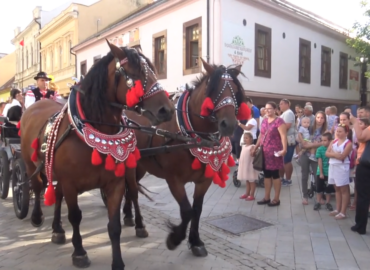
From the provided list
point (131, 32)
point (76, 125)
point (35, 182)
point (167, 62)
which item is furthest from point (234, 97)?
point (131, 32)

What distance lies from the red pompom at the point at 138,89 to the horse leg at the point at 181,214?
1.31 m

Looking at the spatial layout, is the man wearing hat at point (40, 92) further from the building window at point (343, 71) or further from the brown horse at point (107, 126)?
the building window at point (343, 71)

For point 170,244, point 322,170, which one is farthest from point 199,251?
point 322,170

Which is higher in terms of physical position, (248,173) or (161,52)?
(161,52)

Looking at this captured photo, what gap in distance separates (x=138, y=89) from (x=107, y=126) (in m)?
0.61

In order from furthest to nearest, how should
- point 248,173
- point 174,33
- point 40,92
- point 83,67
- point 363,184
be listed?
point 83,67 → point 174,33 → point 248,173 → point 40,92 → point 363,184

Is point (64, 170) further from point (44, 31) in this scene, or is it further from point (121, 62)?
point (44, 31)

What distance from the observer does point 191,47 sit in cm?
1516

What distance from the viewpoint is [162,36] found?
16.6 meters

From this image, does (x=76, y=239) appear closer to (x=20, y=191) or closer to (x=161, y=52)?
(x=20, y=191)

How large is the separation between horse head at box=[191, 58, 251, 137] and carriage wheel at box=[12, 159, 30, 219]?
2987mm

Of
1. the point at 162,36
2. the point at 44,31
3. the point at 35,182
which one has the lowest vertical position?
the point at 35,182

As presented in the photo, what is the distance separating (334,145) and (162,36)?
12.1m

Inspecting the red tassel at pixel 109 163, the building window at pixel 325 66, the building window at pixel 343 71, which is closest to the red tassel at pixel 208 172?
the red tassel at pixel 109 163
